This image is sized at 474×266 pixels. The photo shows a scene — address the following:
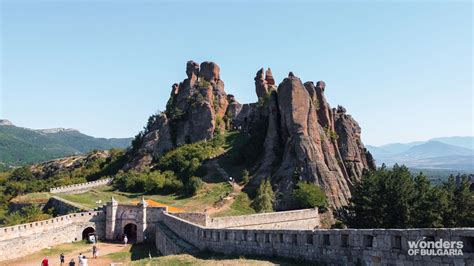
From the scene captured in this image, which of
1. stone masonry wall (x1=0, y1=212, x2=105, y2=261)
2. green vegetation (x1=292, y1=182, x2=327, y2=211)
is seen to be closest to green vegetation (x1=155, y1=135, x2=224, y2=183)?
stone masonry wall (x1=0, y1=212, x2=105, y2=261)

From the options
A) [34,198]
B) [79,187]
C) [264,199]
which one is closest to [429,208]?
[264,199]

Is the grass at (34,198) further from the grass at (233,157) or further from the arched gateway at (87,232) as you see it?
the grass at (233,157)

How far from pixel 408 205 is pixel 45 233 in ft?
106

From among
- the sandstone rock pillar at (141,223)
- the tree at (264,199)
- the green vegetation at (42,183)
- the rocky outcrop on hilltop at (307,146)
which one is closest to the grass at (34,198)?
the green vegetation at (42,183)

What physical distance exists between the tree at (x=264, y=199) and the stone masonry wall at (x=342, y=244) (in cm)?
2360

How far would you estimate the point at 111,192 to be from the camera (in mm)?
59531

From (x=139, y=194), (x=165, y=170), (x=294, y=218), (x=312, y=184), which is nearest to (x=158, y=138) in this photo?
(x=165, y=170)

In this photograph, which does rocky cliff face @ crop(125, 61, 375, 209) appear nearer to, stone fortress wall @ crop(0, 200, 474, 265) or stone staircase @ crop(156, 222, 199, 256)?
stone fortress wall @ crop(0, 200, 474, 265)

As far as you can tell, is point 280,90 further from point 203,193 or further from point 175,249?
point 175,249

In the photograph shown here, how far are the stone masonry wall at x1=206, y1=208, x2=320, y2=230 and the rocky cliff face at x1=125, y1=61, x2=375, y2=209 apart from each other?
6.22 meters

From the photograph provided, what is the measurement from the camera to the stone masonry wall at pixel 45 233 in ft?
114

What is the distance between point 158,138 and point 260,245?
181ft

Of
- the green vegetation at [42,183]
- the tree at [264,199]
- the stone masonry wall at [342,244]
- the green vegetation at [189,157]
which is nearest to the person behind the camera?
the stone masonry wall at [342,244]

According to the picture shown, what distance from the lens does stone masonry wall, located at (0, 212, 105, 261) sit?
34.8 metres
